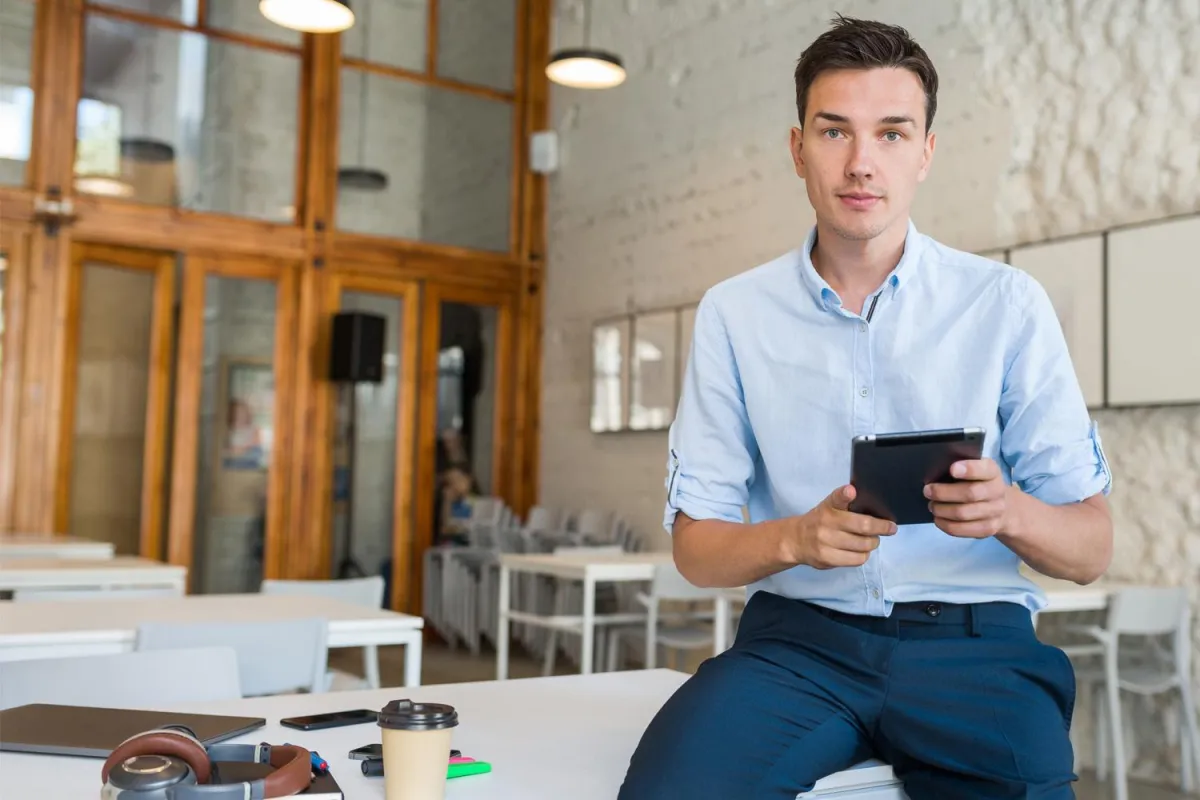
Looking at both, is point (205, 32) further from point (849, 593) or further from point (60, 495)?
point (849, 593)

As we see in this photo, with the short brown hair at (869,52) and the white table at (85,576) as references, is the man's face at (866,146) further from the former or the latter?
the white table at (85,576)

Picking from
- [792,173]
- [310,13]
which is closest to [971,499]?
[310,13]

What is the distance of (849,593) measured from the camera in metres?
1.45

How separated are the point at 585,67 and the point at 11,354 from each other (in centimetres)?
396

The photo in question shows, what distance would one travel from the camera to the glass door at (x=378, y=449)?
8.30m

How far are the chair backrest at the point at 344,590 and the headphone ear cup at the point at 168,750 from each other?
103 inches

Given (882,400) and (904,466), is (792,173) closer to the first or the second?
(882,400)

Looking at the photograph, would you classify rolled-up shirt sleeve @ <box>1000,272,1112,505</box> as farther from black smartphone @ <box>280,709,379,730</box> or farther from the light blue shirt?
black smartphone @ <box>280,709,379,730</box>

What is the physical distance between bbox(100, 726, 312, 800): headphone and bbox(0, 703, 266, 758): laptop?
142mm

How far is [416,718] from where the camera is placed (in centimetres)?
105

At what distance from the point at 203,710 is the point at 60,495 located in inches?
256

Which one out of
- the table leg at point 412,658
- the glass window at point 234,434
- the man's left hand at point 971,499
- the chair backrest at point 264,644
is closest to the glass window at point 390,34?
the glass window at point 234,434

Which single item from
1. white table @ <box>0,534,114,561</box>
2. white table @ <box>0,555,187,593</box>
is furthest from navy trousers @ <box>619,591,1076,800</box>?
white table @ <box>0,534,114,561</box>

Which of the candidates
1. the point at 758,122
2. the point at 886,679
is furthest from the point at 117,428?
the point at 886,679
